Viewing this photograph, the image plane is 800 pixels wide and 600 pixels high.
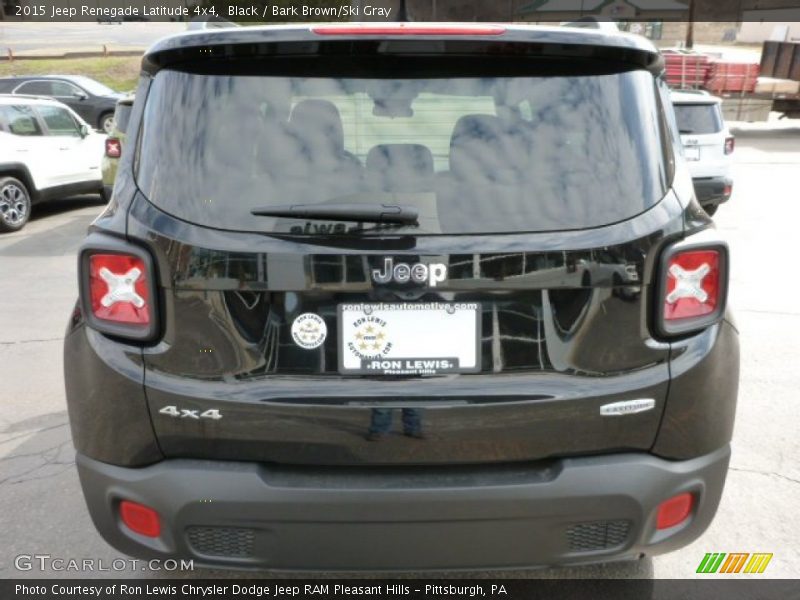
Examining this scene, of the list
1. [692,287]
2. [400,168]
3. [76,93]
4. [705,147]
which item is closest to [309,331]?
[400,168]

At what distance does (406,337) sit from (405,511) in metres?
0.45

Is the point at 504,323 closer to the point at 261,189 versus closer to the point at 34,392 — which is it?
the point at 261,189

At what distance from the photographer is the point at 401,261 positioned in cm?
193

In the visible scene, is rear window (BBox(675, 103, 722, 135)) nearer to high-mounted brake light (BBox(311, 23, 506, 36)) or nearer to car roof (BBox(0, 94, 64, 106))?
high-mounted brake light (BBox(311, 23, 506, 36))

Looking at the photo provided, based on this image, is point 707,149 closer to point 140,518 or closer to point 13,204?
point 13,204

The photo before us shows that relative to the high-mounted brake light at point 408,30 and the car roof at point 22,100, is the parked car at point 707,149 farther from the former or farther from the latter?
the car roof at point 22,100

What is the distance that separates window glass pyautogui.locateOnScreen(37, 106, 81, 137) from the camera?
1125cm

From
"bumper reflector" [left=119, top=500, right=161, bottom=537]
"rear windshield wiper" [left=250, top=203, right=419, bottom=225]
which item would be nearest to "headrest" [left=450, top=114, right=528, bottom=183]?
"rear windshield wiper" [left=250, top=203, right=419, bottom=225]

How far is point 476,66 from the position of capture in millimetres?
2064

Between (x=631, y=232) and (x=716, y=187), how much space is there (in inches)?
339

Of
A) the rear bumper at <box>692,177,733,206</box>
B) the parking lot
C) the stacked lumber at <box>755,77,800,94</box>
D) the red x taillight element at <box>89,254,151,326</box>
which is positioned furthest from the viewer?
the stacked lumber at <box>755,77,800,94</box>

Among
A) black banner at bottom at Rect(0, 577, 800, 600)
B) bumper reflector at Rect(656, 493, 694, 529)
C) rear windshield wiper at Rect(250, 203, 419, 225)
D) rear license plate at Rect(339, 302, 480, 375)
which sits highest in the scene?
rear windshield wiper at Rect(250, 203, 419, 225)

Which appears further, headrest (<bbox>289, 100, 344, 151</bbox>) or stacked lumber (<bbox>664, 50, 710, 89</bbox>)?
stacked lumber (<bbox>664, 50, 710, 89</bbox>)

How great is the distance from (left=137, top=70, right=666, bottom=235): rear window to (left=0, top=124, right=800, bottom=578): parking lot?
147 cm
